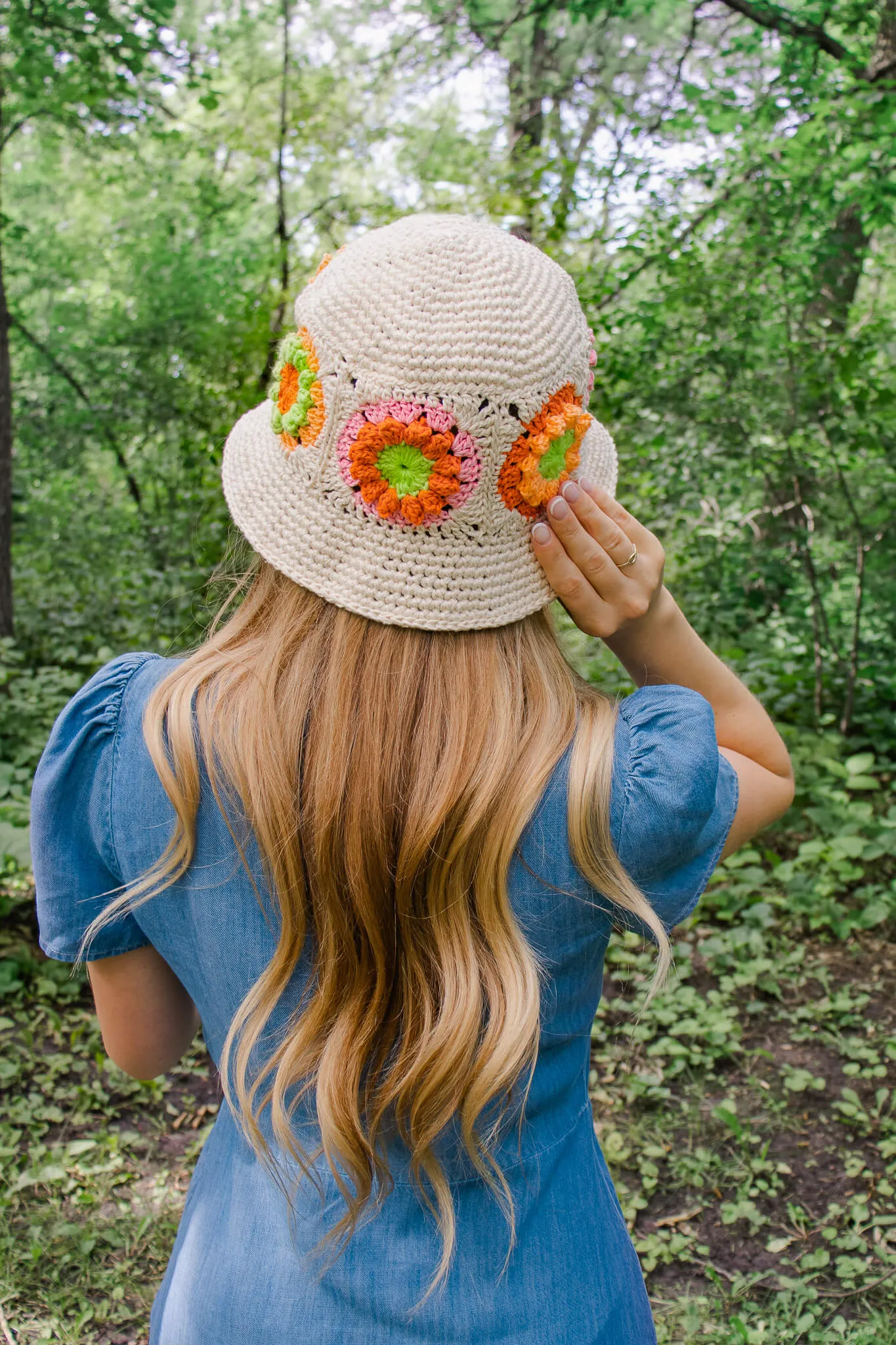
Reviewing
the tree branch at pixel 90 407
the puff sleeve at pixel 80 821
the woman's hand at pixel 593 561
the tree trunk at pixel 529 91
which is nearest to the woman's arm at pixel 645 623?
the woman's hand at pixel 593 561

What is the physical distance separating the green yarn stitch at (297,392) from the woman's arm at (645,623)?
0.31 m

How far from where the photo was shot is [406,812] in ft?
3.53

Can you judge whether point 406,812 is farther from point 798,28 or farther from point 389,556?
point 798,28

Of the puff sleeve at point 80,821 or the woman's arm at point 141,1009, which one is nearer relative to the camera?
the puff sleeve at point 80,821

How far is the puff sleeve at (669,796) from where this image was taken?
3.43 feet

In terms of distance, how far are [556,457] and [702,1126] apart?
8.39ft

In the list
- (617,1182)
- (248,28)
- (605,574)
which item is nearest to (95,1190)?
(617,1182)

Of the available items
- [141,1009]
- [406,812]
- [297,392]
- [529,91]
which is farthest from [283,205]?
[406,812]

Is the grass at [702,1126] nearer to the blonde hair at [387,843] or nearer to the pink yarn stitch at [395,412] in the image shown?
the blonde hair at [387,843]

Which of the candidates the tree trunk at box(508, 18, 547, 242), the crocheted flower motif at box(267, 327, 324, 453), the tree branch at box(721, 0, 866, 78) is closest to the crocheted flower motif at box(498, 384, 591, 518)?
the crocheted flower motif at box(267, 327, 324, 453)

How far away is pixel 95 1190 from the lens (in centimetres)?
268

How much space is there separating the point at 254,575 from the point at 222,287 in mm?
7684

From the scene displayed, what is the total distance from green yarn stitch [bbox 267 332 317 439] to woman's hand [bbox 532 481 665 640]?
0.31 metres

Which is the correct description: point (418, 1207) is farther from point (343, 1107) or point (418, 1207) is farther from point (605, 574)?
point (605, 574)
